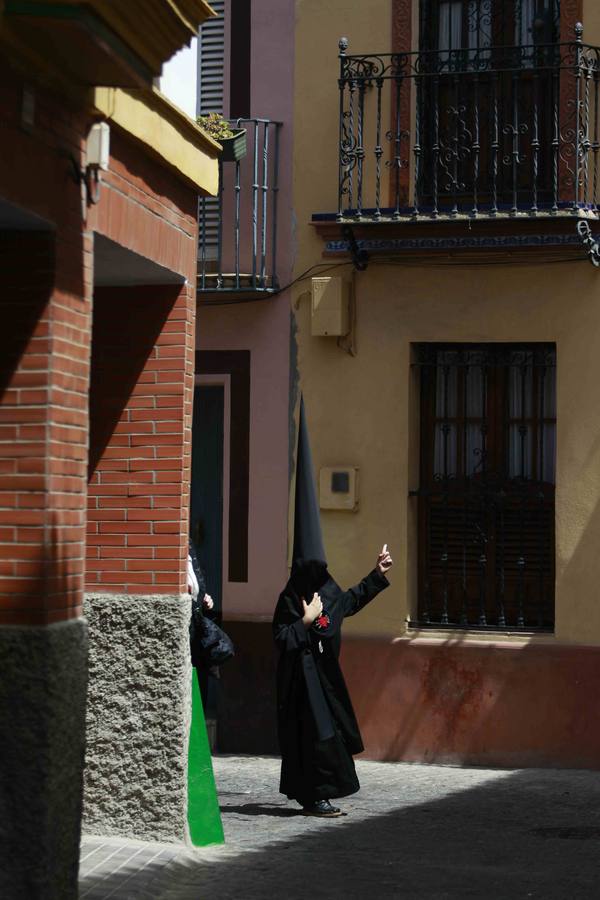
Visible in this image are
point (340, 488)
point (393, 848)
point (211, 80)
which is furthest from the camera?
point (211, 80)

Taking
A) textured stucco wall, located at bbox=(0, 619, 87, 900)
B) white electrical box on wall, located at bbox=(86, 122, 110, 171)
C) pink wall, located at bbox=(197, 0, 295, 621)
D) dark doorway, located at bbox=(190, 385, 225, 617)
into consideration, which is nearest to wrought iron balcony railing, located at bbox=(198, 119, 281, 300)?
pink wall, located at bbox=(197, 0, 295, 621)

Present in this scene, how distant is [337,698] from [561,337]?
12.0ft

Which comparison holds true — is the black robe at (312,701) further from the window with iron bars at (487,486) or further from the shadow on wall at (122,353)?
the window with iron bars at (487,486)

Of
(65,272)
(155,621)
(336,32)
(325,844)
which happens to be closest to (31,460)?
(65,272)

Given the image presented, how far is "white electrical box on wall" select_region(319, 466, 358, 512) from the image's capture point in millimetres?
13172

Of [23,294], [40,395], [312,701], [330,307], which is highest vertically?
[330,307]

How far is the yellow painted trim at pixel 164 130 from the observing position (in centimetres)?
759

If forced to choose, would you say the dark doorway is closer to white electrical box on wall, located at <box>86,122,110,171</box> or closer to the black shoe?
the black shoe

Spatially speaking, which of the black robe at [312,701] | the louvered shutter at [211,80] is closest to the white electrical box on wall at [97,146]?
the black robe at [312,701]

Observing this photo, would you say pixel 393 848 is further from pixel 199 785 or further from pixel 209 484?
pixel 209 484

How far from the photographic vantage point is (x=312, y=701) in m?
10.5

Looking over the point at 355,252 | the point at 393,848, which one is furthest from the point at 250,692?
the point at 393,848

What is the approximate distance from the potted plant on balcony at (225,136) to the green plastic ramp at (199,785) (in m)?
5.34

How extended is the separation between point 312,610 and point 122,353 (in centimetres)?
234
